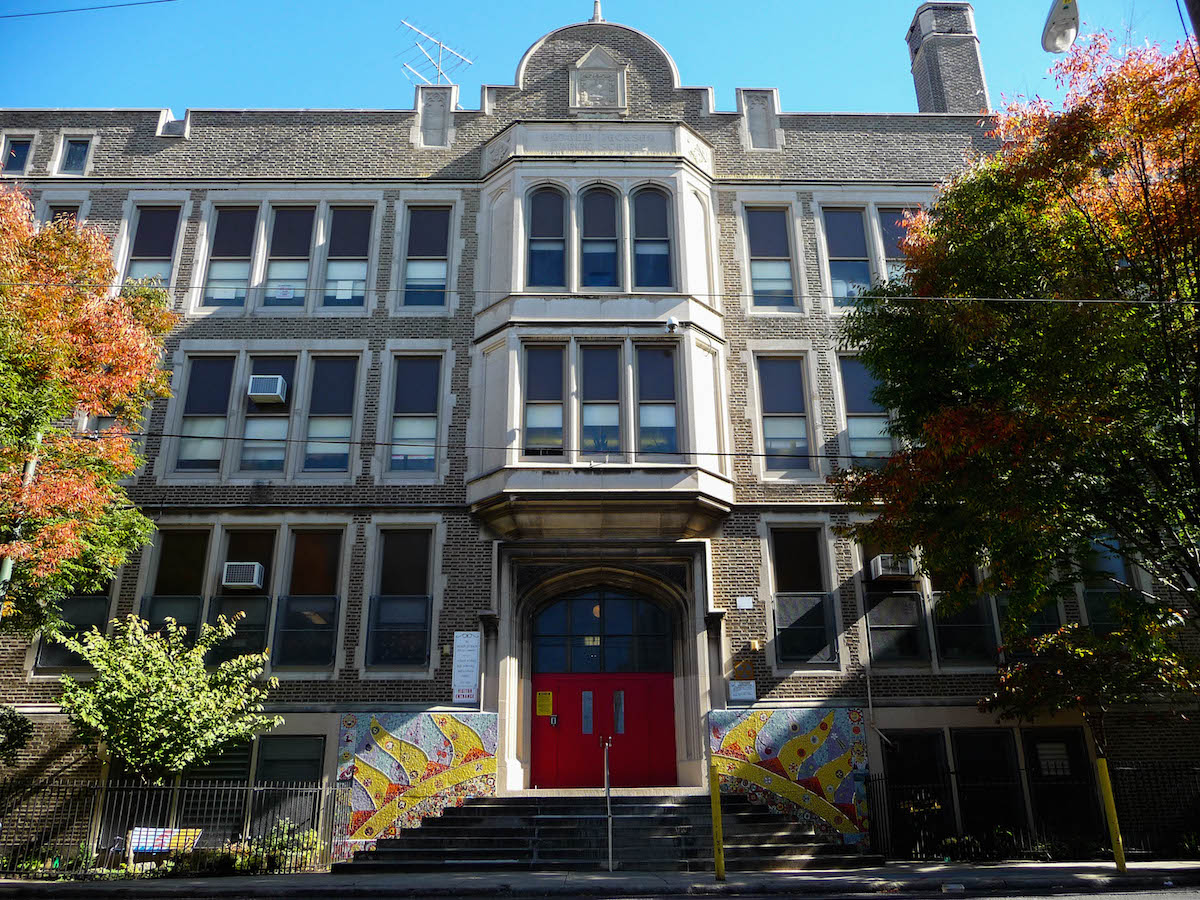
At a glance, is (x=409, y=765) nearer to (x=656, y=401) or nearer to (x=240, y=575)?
(x=240, y=575)

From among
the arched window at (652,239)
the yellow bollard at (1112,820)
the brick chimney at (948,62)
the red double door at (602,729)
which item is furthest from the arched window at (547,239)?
the yellow bollard at (1112,820)

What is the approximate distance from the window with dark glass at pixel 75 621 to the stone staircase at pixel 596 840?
7.11 m

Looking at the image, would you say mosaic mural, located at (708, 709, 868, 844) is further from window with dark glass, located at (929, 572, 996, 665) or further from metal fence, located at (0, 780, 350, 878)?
metal fence, located at (0, 780, 350, 878)

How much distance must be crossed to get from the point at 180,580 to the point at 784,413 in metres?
12.1

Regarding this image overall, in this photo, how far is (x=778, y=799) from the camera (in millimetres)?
16594

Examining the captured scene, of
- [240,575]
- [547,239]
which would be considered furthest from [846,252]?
[240,575]

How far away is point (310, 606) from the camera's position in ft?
58.6

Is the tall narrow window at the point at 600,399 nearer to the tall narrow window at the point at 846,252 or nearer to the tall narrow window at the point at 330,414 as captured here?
the tall narrow window at the point at 330,414

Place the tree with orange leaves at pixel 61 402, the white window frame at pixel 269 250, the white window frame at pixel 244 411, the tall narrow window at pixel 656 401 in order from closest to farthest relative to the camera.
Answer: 1. the tree with orange leaves at pixel 61 402
2. the tall narrow window at pixel 656 401
3. the white window frame at pixel 244 411
4. the white window frame at pixel 269 250

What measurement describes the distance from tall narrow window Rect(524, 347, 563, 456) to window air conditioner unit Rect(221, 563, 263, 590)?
546cm

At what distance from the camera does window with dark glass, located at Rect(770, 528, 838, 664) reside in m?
17.8

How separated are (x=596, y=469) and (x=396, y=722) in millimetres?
5684

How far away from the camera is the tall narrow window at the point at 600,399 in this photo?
60.0 feet

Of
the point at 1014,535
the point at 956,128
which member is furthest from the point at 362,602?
the point at 956,128
